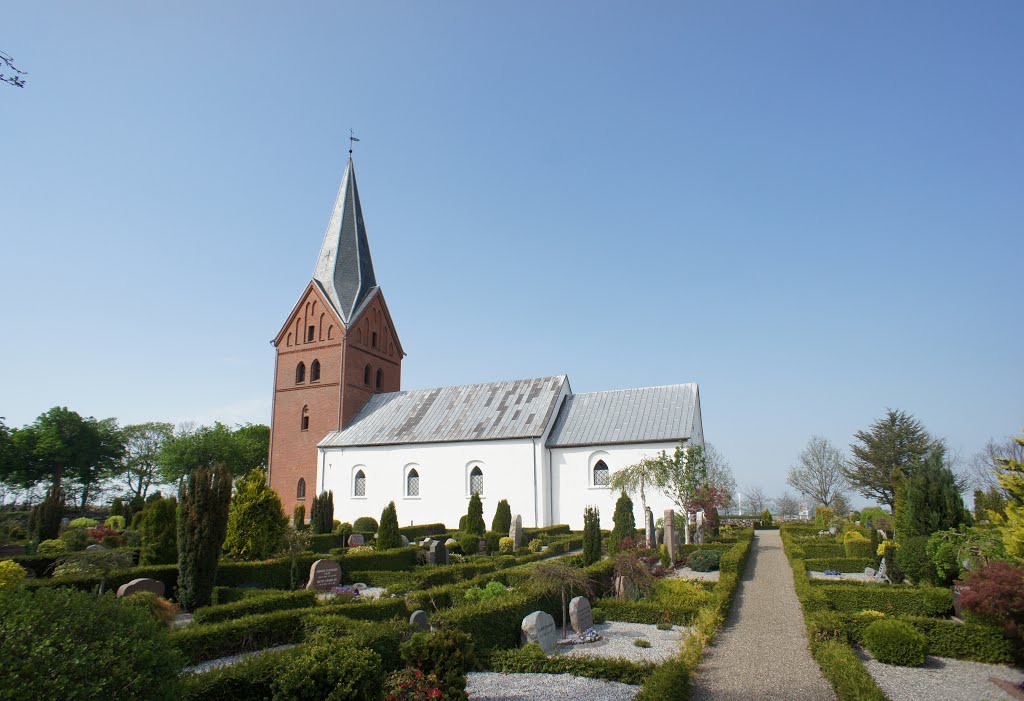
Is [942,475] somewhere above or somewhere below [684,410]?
below

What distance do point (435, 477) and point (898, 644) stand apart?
22778mm

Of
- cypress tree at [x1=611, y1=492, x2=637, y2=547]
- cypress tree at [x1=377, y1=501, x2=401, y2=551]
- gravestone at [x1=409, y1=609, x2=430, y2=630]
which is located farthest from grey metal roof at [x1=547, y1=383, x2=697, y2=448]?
gravestone at [x1=409, y1=609, x2=430, y2=630]

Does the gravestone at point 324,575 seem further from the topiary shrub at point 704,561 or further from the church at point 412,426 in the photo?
the church at point 412,426

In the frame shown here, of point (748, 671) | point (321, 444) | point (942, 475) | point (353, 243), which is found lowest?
point (748, 671)

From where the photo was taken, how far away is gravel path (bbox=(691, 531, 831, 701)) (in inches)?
290

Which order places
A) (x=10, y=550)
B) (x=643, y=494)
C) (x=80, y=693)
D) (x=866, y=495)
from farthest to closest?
(x=866, y=495), (x=643, y=494), (x=10, y=550), (x=80, y=693)

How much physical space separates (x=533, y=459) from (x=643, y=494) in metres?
5.48

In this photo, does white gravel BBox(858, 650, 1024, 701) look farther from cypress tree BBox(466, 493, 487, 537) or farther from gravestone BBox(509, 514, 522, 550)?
cypress tree BBox(466, 493, 487, 537)

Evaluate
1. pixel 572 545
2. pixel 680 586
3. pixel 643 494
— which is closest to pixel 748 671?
pixel 680 586

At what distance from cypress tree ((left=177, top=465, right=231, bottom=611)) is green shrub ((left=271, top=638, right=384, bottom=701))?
23.2ft

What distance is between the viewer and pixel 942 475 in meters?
12.9

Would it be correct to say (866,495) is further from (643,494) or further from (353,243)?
(353,243)

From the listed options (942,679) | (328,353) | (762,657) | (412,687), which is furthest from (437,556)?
(328,353)

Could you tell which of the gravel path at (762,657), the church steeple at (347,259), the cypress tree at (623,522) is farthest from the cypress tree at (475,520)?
the church steeple at (347,259)
